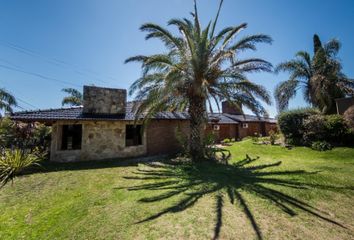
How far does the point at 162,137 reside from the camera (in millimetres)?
16859

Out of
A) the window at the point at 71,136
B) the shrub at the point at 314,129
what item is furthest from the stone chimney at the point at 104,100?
the shrub at the point at 314,129

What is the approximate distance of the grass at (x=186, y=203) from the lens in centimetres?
471

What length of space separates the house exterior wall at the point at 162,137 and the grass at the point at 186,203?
5.77 metres

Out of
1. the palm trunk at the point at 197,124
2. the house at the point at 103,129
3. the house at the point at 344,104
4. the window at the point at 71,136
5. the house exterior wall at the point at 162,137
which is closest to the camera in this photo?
the palm trunk at the point at 197,124

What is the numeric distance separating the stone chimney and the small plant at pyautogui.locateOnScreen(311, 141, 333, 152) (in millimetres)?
13846

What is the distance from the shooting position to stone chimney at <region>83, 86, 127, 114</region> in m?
15.0

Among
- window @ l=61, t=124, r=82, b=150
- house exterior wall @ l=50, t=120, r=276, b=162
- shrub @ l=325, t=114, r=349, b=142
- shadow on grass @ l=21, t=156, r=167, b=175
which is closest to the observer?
shadow on grass @ l=21, t=156, r=167, b=175

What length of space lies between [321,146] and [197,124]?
27.7 feet

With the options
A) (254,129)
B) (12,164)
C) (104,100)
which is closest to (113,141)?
(104,100)

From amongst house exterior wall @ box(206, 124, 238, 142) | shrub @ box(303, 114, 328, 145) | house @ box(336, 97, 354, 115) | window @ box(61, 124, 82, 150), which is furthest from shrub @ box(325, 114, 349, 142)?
window @ box(61, 124, 82, 150)

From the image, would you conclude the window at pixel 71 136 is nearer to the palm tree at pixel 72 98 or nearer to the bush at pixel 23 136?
the bush at pixel 23 136

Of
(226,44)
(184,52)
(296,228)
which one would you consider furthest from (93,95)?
(296,228)

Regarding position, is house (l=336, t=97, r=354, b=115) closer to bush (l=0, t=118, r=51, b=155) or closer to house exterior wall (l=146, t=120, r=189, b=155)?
house exterior wall (l=146, t=120, r=189, b=155)

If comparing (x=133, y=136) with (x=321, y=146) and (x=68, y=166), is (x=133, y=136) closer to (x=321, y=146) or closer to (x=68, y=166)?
(x=68, y=166)
